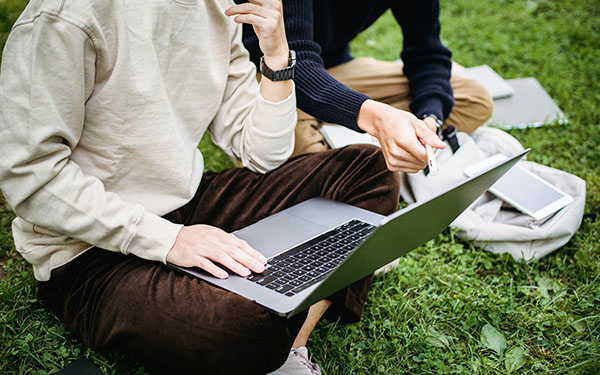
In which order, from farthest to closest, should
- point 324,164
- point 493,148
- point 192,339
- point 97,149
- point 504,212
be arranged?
point 493,148, point 504,212, point 324,164, point 97,149, point 192,339

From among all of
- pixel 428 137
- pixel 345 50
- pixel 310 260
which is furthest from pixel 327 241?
pixel 345 50

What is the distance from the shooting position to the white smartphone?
209cm

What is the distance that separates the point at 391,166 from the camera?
156 centimetres

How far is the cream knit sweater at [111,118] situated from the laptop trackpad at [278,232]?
22 centimetres

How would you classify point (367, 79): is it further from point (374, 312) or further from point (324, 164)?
point (374, 312)

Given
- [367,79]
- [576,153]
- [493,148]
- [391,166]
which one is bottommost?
[576,153]

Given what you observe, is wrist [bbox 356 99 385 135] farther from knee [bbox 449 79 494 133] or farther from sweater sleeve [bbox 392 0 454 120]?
knee [bbox 449 79 494 133]

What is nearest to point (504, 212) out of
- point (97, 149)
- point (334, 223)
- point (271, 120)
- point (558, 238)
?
point (558, 238)

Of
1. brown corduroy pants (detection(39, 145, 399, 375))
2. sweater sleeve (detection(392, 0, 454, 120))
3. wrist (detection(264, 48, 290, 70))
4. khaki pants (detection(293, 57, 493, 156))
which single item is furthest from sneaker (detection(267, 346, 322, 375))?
khaki pants (detection(293, 57, 493, 156))

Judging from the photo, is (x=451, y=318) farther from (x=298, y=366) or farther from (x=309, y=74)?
(x=309, y=74)

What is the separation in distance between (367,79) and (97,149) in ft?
4.91

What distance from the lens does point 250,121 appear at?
5.57 feet

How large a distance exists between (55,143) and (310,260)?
2.29 ft

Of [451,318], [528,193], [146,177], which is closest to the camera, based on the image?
[146,177]
